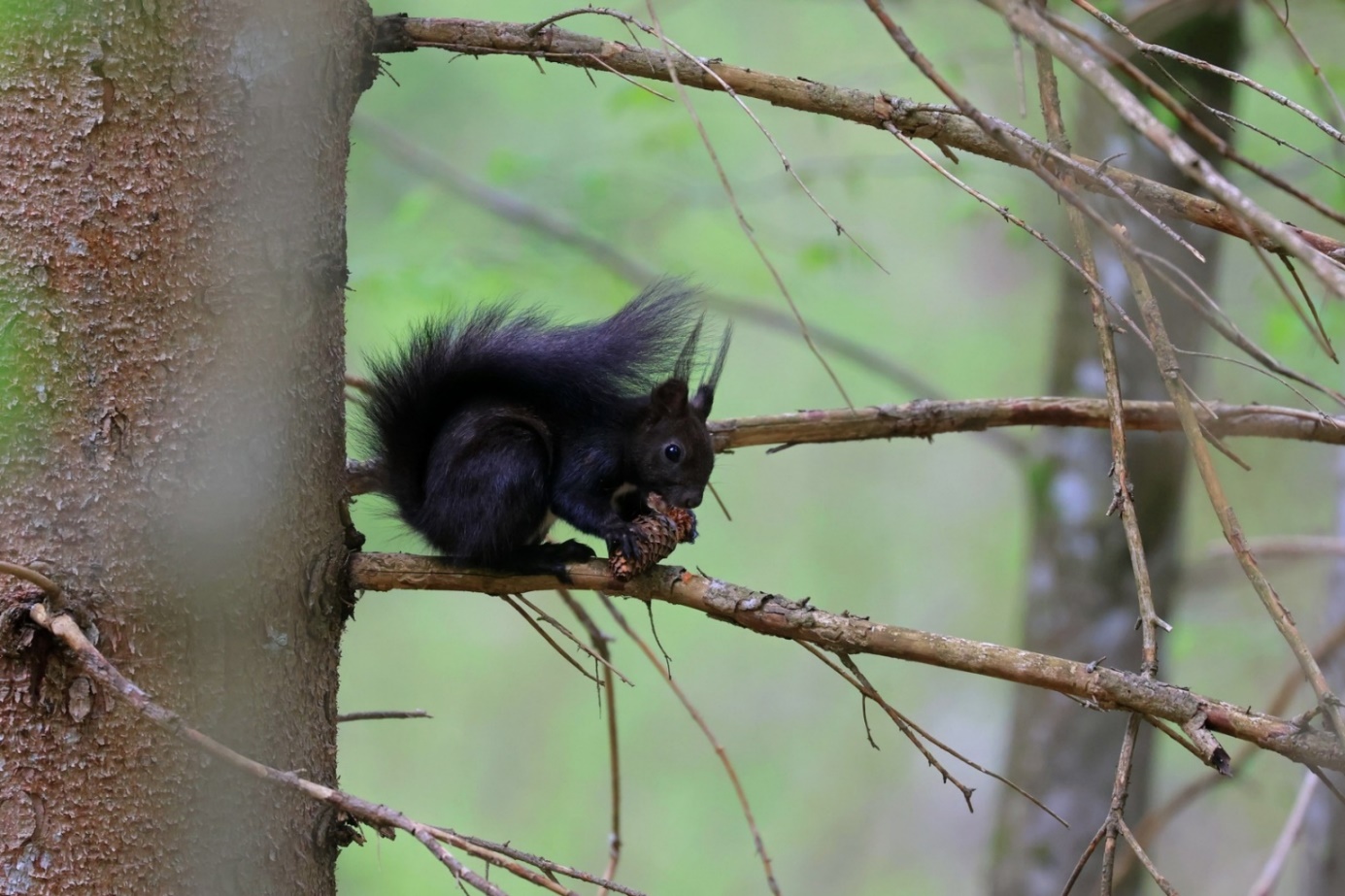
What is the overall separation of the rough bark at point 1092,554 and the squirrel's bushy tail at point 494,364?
77.3 inches

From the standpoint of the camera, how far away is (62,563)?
4.65 ft

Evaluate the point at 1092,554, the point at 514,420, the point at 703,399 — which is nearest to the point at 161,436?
the point at 514,420

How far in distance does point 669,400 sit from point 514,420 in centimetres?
44

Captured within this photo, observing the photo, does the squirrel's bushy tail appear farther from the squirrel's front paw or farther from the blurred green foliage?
the blurred green foliage

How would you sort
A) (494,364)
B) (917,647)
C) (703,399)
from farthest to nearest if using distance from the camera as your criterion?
(703,399)
(494,364)
(917,647)

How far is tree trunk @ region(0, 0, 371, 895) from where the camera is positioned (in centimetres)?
140

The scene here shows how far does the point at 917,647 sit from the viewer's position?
1393mm

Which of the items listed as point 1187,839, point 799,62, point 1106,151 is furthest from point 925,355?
point 1187,839

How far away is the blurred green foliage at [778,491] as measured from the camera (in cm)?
488

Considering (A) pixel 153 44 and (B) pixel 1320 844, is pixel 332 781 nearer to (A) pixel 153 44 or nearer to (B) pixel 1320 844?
(A) pixel 153 44

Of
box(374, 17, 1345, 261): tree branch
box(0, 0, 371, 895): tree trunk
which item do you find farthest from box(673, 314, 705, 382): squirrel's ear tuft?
box(0, 0, 371, 895): tree trunk

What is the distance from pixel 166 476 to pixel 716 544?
777 cm

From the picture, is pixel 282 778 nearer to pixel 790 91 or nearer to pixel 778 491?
pixel 790 91

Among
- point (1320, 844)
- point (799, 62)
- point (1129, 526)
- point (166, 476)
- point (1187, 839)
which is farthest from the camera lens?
point (1187, 839)
